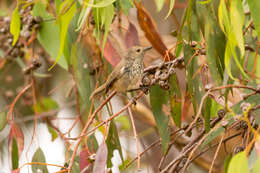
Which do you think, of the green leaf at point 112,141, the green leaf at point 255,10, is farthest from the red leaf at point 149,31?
the green leaf at point 255,10

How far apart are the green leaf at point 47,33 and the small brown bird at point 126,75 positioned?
0.85ft

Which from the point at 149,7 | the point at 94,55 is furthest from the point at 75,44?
the point at 149,7

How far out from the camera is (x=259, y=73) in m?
1.96

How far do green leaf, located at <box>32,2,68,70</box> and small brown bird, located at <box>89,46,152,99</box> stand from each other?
26 cm

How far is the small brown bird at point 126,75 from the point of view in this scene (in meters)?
2.18

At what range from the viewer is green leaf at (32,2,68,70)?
227 cm

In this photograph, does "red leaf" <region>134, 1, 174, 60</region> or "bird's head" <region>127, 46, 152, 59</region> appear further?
"bird's head" <region>127, 46, 152, 59</region>

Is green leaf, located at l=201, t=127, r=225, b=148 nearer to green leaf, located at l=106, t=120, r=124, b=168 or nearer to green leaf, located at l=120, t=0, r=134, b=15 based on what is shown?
green leaf, located at l=106, t=120, r=124, b=168

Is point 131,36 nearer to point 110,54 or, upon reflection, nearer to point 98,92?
point 110,54

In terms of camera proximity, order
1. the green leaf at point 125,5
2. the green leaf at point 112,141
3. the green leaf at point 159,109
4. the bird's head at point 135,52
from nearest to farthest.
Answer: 1. the green leaf at point 125,5
2. the green leaf at point 159,109
3. the green leaf at point 112,141
4. the bird's head at point 135,52

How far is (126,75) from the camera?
2.29 meters

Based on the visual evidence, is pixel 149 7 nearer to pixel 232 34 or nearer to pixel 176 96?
pixel 176 96

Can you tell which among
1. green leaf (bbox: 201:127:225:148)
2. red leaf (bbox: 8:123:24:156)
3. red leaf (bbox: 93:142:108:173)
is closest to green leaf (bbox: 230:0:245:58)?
green leaf (bbox: 201:127:225:148)

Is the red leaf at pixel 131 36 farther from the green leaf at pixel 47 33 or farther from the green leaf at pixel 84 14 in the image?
the green leaf at pixel 84 14
